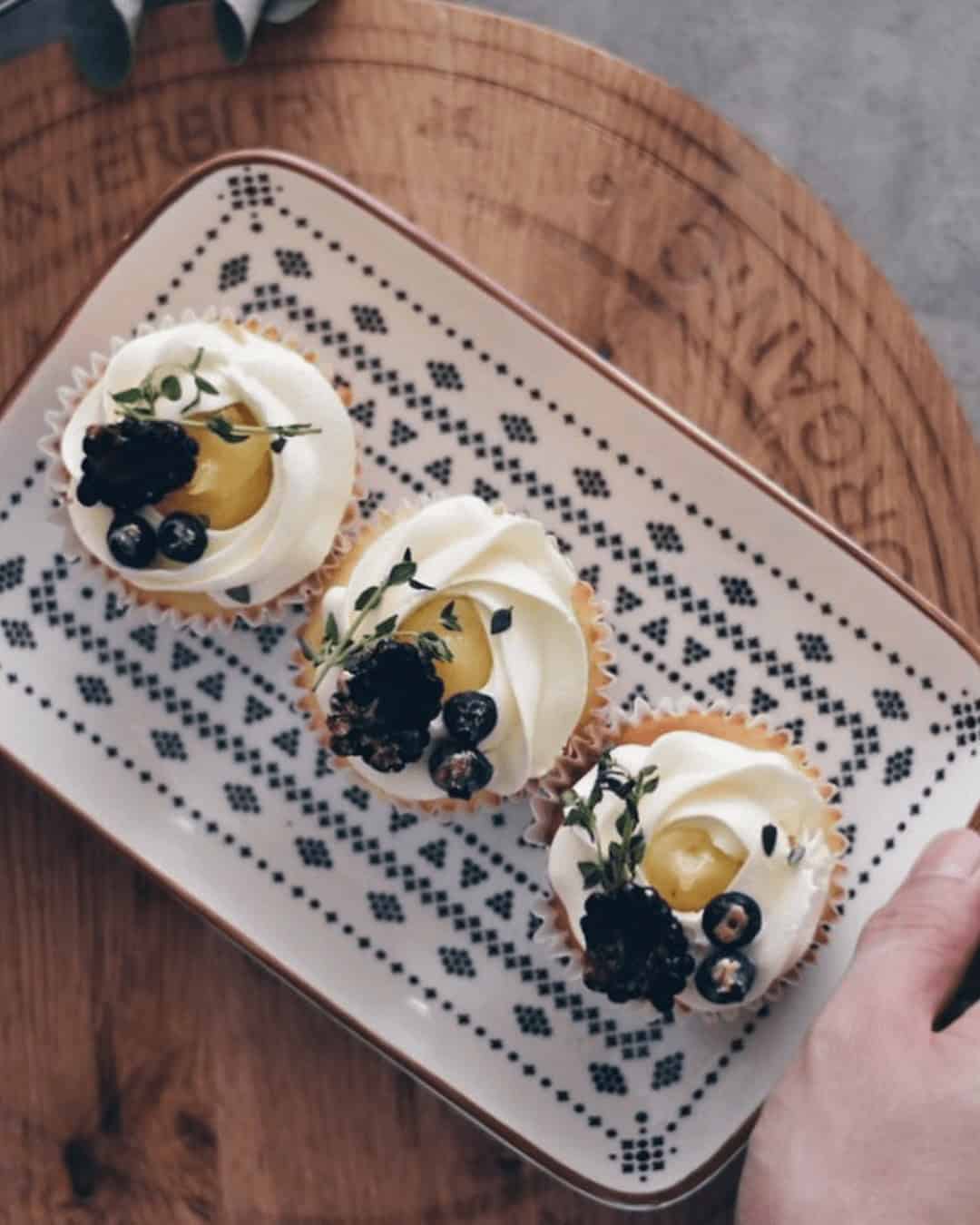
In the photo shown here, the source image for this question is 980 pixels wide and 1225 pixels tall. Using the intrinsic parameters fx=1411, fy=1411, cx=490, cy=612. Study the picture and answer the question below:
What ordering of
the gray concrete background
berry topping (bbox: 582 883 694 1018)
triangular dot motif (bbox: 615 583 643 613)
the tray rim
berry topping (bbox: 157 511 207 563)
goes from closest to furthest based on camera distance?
berry topping (bbox: 582 883 694 1018) < berry topping (bbox: 157 511 207 563) < the tray rim < triangular dot motif (bbox: 615 583 643 613) < the gray concrete background

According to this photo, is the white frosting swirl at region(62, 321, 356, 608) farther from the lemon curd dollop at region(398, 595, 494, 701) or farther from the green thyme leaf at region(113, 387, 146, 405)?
the lemon curd dollop at region(398, 595, 494, 701)

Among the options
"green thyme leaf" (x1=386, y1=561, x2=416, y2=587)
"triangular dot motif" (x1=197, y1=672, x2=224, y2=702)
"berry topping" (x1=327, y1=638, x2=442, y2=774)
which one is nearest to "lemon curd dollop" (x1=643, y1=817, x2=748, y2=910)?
"berry topping" (x1=327, y1=638, x2=442, y2=774)

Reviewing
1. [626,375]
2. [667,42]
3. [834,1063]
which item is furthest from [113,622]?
[667,42]

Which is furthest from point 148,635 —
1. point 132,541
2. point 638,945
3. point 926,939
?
point 926,939

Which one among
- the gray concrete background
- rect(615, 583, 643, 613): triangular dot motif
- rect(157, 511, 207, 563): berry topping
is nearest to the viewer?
rect(157, 511, 207, 563): berry topping

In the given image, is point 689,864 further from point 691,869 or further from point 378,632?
point 378,632

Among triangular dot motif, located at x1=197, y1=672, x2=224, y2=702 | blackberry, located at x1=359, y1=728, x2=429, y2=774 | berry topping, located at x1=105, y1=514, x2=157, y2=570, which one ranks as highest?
berry topping, located at x1=105, y1=514, x2=157, y2=570

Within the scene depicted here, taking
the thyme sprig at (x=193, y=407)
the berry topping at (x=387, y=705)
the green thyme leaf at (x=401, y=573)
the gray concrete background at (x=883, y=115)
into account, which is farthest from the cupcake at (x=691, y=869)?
the gray concrete background at (x=883, y=115)

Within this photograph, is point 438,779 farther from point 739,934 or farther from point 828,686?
point 828,686
